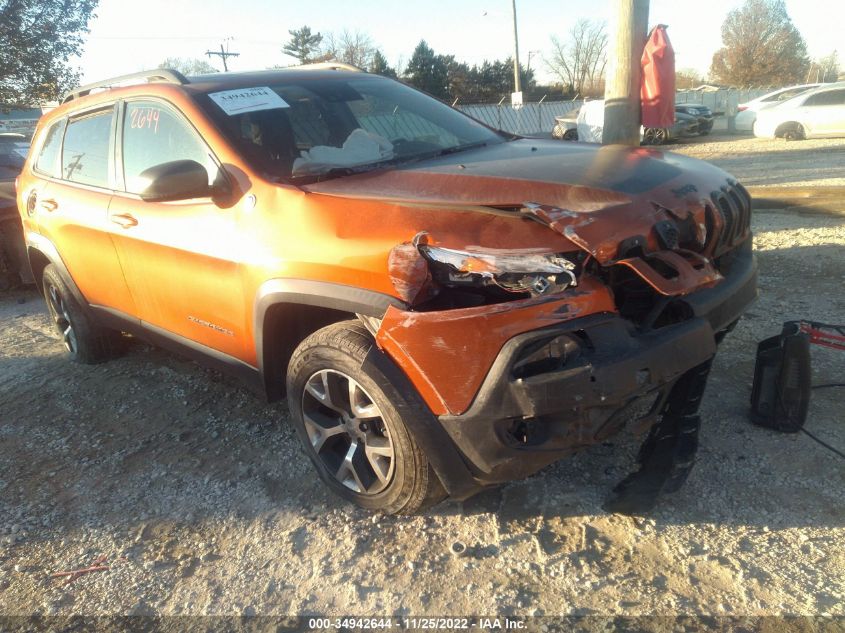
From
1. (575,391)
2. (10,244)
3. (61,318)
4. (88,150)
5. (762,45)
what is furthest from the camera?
(762,45)

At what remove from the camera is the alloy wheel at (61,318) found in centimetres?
466

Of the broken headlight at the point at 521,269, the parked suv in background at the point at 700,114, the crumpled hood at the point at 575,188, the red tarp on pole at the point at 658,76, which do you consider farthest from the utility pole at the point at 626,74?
the parked suv in background at the point at 700,114

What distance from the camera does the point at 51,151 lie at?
4.48m

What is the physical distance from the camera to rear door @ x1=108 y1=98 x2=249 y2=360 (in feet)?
9.59

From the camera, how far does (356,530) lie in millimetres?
2623

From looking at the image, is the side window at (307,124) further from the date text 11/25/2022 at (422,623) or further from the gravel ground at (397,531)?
the date text 11/25/2022 at (422,623)

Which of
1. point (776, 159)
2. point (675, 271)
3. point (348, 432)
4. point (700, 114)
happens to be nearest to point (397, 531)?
point (348, 432)

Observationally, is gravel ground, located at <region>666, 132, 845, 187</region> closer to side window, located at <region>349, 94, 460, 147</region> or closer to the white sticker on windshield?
side window, located at <region>349, 94, 460, 147</region>

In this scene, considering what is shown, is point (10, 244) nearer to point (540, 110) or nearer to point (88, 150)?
point (88, 150)

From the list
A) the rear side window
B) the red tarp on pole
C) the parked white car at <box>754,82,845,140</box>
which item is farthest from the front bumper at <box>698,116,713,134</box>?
the red tarp on pole

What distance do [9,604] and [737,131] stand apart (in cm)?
2577

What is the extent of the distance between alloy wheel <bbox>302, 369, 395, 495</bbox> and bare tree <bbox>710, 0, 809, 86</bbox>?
2282 inches

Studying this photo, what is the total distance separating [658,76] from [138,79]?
5237mm

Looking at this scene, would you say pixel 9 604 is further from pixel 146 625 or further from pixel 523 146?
pixel 523 146
